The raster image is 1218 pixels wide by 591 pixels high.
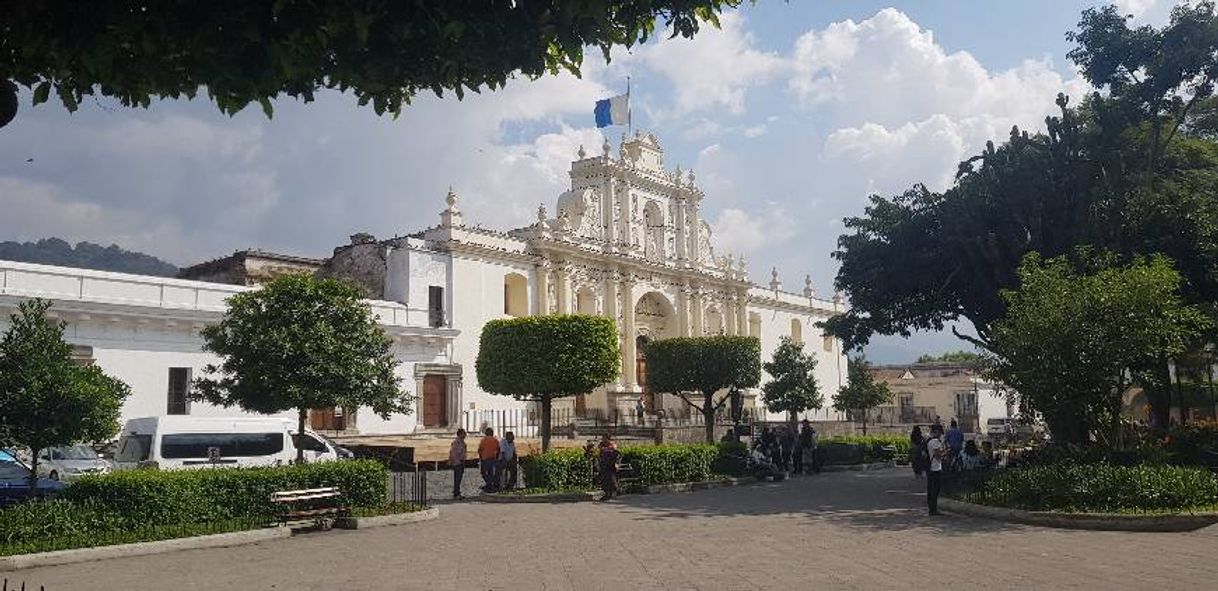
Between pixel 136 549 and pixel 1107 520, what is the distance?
1259 cm

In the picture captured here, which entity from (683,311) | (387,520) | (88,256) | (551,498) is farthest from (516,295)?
(88,256)

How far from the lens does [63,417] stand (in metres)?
14.7

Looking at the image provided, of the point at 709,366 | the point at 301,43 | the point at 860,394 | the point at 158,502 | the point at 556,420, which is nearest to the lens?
the point at 301,43

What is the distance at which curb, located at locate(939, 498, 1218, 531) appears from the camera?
12.8 meters

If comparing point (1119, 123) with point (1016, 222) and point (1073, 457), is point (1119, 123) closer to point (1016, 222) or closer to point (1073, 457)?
point (1016, 222)

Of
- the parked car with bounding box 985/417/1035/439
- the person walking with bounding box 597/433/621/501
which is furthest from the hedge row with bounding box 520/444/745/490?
the parked car with bounding box 985/417/1035/439

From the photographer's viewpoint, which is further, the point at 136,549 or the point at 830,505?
the point at 830,505

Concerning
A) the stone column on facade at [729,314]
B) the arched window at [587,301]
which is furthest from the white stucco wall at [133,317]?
the stone column on facade at [729,314]

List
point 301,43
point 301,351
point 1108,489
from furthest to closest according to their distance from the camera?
point 301,351
point 1108,489
point 301,43

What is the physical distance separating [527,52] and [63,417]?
495 inches

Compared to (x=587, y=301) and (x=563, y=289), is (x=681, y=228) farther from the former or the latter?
(x=563, y=289)

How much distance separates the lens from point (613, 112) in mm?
41344

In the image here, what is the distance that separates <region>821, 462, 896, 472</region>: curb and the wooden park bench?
55.2 ft

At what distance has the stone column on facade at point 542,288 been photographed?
38531 millimetres
